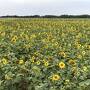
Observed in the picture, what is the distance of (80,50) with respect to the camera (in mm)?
9977

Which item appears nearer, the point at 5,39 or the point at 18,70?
the point at 18,70

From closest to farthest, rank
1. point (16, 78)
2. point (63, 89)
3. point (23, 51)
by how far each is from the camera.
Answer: point (63, 89)
point (16, 78)
point (23, 51)

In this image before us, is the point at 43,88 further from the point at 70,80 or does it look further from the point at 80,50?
the point at 80,50

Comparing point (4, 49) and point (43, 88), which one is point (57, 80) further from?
point (4, 49)

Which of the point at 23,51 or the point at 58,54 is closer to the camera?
the point at 58,54

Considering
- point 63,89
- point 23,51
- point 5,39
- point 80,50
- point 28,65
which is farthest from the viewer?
point 5,39

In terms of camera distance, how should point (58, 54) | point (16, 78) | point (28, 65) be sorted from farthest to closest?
point (58, 54) → point (28, 65) → point (16, 78)

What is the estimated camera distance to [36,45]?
1123 centimetres

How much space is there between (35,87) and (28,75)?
610 mm

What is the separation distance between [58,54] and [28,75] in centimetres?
216

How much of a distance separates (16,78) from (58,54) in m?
2.39

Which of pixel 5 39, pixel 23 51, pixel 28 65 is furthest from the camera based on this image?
pixel 5 39

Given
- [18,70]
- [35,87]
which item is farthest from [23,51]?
[35,87]

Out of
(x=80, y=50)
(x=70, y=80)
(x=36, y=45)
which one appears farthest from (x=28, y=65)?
(x=36, y=45)
